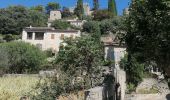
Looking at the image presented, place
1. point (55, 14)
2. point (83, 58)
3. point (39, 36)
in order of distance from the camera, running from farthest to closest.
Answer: point (55, 14), point (39, 36), point (83, 58)

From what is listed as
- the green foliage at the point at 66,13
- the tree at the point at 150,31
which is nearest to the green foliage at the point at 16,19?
the green foliage at the point at 66,13

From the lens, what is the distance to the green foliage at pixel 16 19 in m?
97.3

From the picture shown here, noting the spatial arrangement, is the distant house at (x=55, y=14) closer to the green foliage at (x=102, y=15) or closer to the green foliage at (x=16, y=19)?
the green foliage at (x=16, y=19)

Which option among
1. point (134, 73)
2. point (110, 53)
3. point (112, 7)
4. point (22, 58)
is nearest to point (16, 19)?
point (112, 7)

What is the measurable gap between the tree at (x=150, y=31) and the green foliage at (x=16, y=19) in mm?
81421

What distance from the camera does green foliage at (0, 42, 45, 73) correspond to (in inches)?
2616

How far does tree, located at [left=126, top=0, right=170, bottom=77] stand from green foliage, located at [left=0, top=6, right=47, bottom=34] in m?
81.4

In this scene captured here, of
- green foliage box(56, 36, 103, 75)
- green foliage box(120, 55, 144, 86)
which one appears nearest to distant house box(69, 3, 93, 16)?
green foliage box(120, 55, 144, 86)

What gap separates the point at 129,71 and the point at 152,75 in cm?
513

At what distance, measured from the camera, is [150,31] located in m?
16.2

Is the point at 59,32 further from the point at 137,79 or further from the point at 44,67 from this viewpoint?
the point at 137,79

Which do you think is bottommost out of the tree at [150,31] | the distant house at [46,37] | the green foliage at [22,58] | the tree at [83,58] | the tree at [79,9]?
the green foliage at [22,58]

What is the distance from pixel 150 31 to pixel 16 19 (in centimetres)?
8659

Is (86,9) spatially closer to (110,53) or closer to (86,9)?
(86,9)
